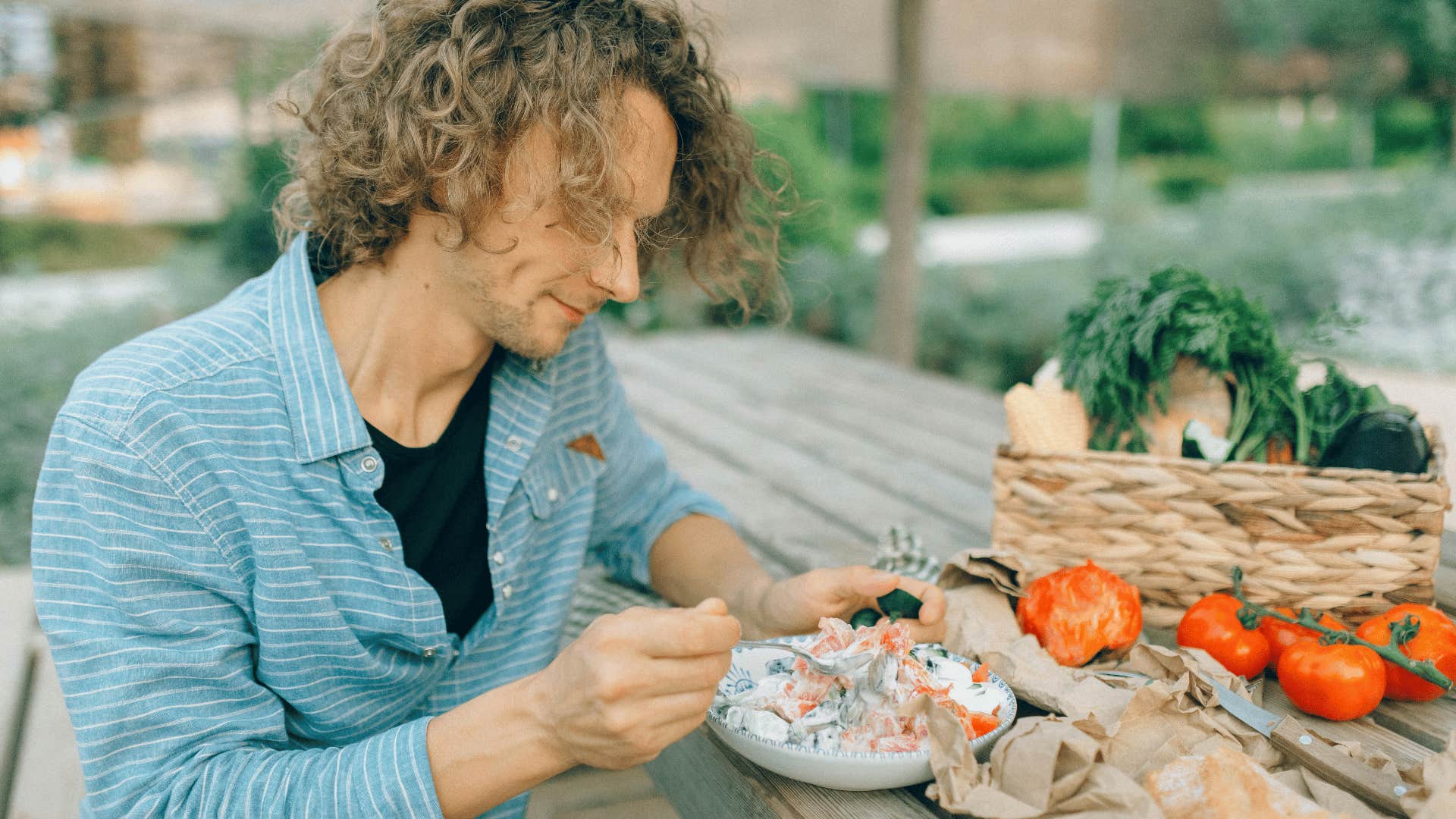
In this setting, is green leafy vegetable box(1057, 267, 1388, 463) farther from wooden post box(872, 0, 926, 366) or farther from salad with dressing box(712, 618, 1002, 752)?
wooden post box(872, 0, 926, 366)

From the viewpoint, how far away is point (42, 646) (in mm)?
2139

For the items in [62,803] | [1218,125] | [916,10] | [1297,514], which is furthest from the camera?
[1218,125]

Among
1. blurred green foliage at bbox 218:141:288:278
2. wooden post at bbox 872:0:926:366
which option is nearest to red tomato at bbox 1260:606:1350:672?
wooden post at bbox 872:0:926:366

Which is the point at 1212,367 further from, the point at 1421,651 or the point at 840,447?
the point at 840,447

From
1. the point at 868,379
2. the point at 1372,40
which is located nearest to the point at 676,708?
the point at 868,379

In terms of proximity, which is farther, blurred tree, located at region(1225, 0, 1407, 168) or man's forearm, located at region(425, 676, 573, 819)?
blurred tree, located at region(1225, 0, 1407, 168)

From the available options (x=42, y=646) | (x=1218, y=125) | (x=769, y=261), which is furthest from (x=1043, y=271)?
(x=1218, y=125)

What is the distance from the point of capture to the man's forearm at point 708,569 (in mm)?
1451

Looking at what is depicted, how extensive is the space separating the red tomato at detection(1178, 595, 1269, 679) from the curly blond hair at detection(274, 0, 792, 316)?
84cm

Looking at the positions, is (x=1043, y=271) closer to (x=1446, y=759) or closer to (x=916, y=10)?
(x=916, y=10)

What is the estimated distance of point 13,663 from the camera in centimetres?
209

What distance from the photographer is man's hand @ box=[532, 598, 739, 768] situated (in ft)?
3.07

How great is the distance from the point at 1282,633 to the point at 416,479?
1.08m

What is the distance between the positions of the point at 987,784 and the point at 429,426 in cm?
88
